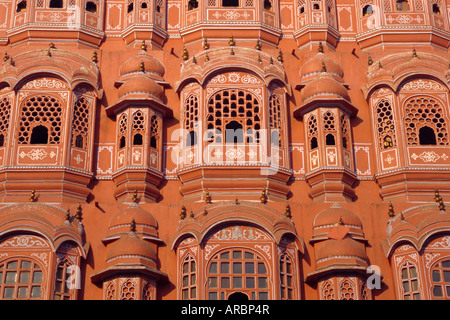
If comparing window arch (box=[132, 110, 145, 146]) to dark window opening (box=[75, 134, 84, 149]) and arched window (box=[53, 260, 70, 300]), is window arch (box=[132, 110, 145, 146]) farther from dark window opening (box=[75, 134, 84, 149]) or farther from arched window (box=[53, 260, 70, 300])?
arched window (box=[53, 260, 70, 300])

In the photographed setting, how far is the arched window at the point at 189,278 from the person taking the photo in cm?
1933

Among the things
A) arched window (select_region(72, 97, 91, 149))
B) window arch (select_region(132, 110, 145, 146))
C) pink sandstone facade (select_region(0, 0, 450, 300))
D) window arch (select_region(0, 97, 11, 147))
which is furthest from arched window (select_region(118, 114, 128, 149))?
window arch (select_region(0, 97, 11, 147))

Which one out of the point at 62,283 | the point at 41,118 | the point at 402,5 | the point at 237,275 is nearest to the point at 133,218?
the point at 62,283

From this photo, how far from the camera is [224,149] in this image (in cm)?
2192

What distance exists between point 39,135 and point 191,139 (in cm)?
422

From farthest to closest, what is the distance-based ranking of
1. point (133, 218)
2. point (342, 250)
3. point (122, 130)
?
point (122, 130) → point (133, 218) → point (342, 250)

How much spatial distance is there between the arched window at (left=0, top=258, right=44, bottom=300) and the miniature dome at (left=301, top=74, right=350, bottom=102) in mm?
8520

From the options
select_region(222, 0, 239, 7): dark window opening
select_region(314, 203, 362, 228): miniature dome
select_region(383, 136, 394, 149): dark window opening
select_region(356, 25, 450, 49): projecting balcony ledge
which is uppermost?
select_region(222, 0, 239, 7): dark window opening

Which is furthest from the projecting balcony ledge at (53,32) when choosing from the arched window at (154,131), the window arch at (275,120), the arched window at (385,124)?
the arched window at (385,124)

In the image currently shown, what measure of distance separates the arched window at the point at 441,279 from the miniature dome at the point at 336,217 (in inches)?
82.9

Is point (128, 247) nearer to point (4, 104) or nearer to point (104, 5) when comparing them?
point (4, 104)

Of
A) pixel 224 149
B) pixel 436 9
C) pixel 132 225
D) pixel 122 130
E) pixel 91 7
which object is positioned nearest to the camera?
pixel 132 225

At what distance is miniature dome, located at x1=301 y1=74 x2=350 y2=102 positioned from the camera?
22.6 meters

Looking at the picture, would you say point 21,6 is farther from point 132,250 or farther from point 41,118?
point 132,250
